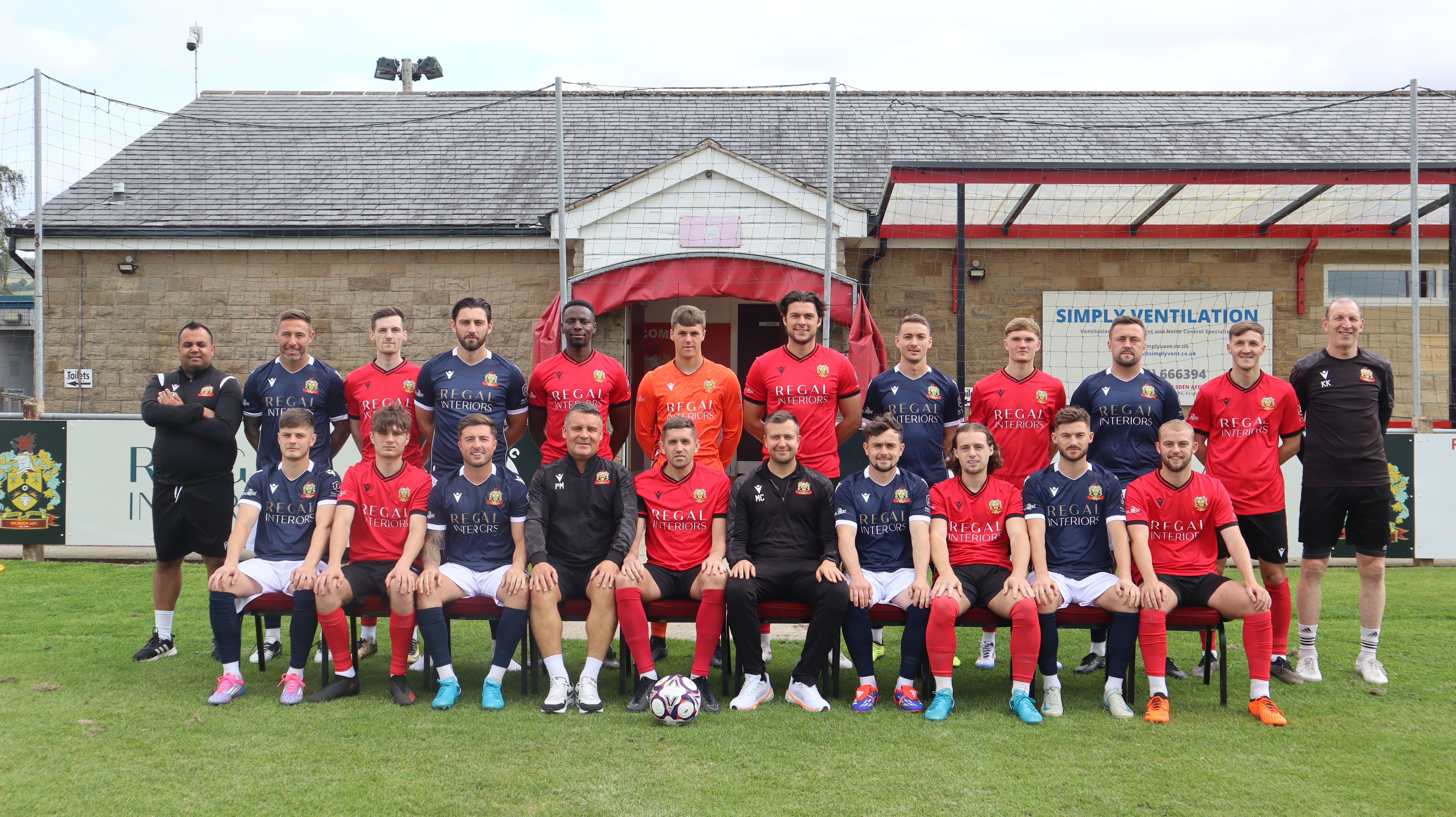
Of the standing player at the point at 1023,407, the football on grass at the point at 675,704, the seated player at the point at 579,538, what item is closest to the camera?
the football on grass at the point at 675,704

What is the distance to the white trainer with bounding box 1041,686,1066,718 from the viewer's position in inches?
145

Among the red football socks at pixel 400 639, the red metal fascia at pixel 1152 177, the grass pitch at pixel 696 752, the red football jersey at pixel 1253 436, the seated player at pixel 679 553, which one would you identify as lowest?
the grass pitch at pixel 696 752

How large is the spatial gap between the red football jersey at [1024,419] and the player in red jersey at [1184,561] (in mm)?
506

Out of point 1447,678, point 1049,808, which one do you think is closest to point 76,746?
point 1049,808

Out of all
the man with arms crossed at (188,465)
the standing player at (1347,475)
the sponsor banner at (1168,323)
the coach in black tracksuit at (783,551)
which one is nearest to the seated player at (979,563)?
the coach in black tracksuit at (783,551)

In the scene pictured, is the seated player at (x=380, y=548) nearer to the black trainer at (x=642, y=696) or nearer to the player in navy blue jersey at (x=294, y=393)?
the player in navy blue jersey at (x=294, y=393)

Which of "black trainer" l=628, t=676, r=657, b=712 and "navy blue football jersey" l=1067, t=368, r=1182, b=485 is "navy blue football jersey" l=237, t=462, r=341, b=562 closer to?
"black trainer" l=628, t=676, r=657, b=712

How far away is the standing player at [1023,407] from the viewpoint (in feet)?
14.5

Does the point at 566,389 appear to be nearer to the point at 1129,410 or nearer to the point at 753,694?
the point at 753,694

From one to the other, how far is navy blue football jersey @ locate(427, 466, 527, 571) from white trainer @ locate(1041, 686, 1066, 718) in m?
2.39

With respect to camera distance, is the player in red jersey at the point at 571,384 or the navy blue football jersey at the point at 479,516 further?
the player in red jersey at the point at 571,384

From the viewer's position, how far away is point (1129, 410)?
14.0 ft

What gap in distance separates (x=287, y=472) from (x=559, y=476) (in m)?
1.30

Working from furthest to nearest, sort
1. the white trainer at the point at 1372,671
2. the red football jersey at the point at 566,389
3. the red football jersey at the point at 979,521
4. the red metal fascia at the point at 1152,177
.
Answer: the red metal fascia at the point at 1152,177 → the red football jersey at the point at 566,389 → the white trainer at the point at 1372,671 → the red football jersey at the point at 979,521
